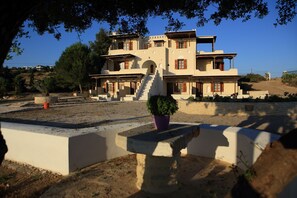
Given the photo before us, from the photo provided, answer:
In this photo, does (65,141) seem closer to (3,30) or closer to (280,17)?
(3,30)

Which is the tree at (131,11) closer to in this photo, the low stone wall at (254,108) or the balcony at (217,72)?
the low stone wall at (254,108)

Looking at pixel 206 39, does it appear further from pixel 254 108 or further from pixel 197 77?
pixel 254 108

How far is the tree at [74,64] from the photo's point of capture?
125 ft

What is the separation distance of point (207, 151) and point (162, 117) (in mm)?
1861

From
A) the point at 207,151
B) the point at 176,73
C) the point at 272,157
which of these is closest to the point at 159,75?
the point at 176,73

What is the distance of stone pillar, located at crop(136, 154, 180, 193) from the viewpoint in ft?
16.8

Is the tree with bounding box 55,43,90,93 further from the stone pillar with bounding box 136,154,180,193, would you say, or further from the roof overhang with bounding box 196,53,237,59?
the stone pillar with bounding box 136,154,180,193

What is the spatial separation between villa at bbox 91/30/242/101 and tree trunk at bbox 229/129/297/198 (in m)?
29.8

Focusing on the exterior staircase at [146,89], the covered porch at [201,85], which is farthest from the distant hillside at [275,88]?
the exterior staircase at [146,89]

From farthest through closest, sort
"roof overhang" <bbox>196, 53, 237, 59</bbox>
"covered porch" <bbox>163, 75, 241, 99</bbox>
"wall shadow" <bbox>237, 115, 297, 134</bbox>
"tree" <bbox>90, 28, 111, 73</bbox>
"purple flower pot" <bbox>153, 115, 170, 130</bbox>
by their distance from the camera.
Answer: "tree" <bbox>90, 28, 111, 73</bbox>
"roof overhang" <bbox>196, 53, 237, 59</bbox>
"covered porch" <bbox>163, 75, 241, 99</bbox>
"wall shadow" <bbox>237, 115, 297, 134</bbox>
"purple flower pot" <bbox>153, 115, 170, 130</bbox>

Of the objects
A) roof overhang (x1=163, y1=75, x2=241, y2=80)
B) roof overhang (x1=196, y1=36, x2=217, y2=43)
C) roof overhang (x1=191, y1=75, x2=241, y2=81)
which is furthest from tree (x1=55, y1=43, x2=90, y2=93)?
roof overhang (x1=196, y1=36, x2=217, y2=43)

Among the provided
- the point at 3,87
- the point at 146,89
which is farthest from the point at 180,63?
the point at 3,87

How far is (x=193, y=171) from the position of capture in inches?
240

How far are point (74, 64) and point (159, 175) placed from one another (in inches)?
1375
